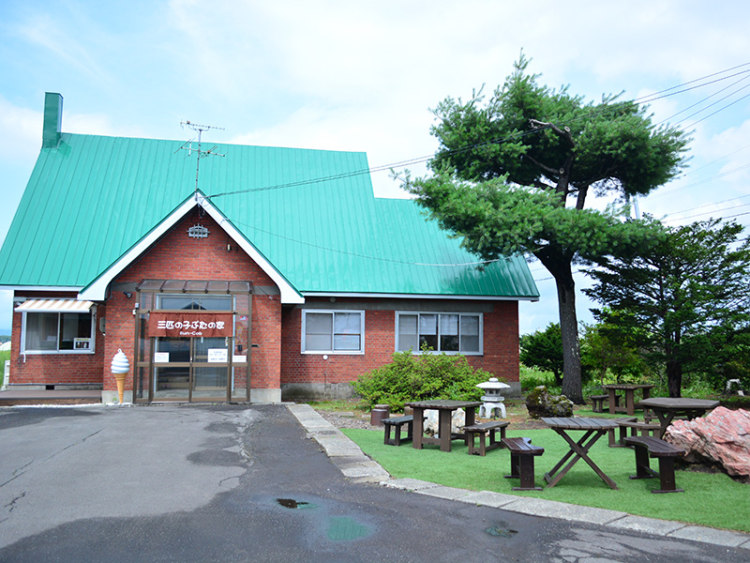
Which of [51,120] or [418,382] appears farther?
[51,120]

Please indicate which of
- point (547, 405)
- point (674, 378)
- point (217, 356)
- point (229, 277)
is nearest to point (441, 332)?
point (547, 405)

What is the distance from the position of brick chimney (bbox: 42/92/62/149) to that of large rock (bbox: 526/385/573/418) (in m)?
18.7

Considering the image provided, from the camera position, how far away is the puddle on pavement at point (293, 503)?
6.26 m

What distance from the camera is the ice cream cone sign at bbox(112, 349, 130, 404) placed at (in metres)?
15.4

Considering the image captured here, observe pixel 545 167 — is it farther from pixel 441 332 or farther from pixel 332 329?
pixel 332 329

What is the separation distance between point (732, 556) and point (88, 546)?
5379 mm

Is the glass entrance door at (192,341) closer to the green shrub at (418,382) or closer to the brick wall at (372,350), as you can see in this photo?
the brick wall at (372,350)

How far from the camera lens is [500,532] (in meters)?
5.48

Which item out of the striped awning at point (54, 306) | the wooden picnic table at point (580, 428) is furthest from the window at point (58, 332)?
the wooden picnic table at point (580, 428)

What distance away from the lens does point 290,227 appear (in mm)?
20984

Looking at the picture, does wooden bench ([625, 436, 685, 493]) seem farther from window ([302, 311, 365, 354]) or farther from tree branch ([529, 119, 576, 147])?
tree branch ([529, 119, 576, 147])

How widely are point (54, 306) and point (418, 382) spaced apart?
1074 cm

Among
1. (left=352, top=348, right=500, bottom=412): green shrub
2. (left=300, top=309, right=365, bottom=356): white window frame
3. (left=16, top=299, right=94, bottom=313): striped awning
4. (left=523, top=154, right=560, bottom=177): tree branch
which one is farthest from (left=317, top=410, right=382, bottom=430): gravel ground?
(left=523, top=154, right=560, bottom=177): tree branch

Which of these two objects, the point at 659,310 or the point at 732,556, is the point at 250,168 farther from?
the point at 732,556
